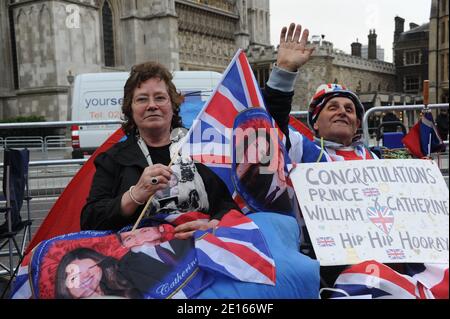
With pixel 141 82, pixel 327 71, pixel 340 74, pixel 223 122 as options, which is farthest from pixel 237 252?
pixel 340 74

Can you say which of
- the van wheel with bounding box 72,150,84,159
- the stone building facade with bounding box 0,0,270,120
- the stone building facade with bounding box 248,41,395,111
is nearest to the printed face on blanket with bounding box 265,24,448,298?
the van wheel with bounding box 72,150,84,159

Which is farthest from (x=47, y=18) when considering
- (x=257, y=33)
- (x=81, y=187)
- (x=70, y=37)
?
(x=257, y=33)

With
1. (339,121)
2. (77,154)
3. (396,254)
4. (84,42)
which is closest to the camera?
(396,254)

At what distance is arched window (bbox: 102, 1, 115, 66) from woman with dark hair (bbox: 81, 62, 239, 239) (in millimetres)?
31018

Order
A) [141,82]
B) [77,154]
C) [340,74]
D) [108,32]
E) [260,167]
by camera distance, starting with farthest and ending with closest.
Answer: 1. [340,74]
2. [108,32]
3. [77,154]
4. [141,82]
5. [260,167]

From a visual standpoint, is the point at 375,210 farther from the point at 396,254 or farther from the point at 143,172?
the point at 143,172

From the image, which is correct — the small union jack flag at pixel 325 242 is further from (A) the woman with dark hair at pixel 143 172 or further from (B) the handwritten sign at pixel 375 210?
(A) the woman with dark hair at pixel 143 172

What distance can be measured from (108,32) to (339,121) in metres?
31.9

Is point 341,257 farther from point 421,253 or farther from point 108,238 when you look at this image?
point 108,238

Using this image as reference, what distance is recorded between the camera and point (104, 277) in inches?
79.7

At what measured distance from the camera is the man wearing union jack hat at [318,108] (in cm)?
288

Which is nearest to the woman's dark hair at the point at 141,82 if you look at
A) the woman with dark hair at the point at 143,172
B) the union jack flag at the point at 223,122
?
the woman with dark hair at the point at 143,172

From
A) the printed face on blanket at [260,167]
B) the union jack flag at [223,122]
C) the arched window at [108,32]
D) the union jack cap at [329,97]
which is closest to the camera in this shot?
the printed face on blanket at [260,167]

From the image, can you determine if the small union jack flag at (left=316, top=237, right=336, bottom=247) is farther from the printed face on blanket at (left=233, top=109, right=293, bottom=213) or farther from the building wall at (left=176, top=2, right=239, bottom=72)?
the building wall at (left=176, top=2, right=239, bottom=72)
